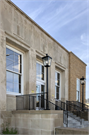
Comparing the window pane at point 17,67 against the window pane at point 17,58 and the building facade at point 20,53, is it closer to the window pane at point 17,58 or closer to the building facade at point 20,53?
the building facade at point 20,53

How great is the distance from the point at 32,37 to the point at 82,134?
21.4ft

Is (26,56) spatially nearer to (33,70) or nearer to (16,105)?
(33,70)

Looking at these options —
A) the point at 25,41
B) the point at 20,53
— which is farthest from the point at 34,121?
the point at 25,41

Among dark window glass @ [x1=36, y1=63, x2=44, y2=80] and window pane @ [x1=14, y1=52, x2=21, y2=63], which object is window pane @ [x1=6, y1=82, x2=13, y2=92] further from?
dark window glass @ [x1=36, y1=63, x2=44, y2=80]

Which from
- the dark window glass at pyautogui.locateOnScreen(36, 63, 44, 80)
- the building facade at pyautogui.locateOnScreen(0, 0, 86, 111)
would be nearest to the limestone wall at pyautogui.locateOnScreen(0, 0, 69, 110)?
the building facade at pyautogui.locateOnScreen(0, 0, 86, 111)

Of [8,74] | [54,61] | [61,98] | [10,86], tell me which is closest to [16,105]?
[10,86]

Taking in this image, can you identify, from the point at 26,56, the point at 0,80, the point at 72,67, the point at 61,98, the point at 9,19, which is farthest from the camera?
the point at 72,67

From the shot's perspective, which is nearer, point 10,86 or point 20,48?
point 10,86

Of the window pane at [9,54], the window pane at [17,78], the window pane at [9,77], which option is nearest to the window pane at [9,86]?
the window pane at [9,77]

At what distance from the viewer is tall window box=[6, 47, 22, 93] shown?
343 inches

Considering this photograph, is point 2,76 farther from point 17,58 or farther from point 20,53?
point 20,53

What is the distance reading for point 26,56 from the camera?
9.95 metres

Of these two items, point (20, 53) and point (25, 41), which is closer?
point (25, 41)

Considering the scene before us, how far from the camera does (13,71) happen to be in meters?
9.00
